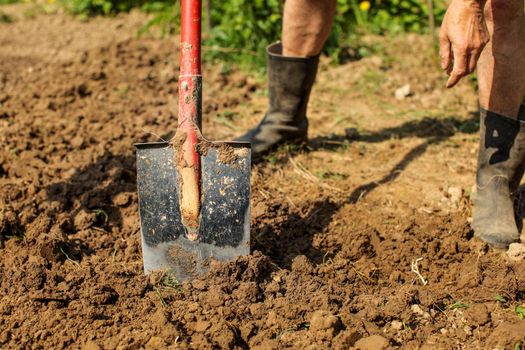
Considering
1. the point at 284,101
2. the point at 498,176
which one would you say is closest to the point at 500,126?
the point at 498,176

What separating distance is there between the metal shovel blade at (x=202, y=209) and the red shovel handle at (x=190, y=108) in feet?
0.09

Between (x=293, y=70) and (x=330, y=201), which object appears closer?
(x=330, y=201)

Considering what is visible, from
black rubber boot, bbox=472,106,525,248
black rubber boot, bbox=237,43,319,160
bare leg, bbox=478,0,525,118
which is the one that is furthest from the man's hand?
black rubber boot, bbox=237,43,319,160

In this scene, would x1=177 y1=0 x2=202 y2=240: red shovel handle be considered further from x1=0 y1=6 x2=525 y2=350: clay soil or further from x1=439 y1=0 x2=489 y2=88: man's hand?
x1=439 y1=0 x2=489 y2=88: man's hand

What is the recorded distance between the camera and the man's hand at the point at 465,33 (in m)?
2.38

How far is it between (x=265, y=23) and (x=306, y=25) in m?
1.76

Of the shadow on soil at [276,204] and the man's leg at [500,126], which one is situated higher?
the man's leg at [500,126]

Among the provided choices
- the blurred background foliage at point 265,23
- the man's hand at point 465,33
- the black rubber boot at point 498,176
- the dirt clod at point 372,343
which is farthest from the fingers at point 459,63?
the blurred background foliage at point 265,23

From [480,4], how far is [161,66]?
3.00 metres

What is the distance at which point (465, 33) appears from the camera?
2.38 m

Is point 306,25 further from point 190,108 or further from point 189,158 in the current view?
point 189,158

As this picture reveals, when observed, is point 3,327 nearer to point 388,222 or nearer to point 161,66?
point 388,222

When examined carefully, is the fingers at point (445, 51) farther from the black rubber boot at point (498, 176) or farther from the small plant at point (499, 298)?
the small plant at point (499, 298)

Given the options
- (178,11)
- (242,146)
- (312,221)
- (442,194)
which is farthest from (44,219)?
(178,11)
